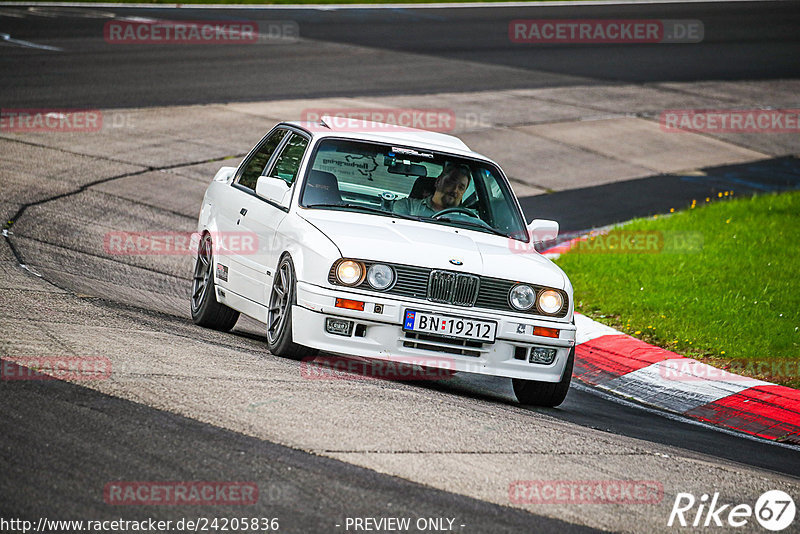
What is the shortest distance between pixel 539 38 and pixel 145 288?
23319 mm

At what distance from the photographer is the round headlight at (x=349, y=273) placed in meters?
7.03

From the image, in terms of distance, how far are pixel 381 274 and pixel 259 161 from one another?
2321 mm

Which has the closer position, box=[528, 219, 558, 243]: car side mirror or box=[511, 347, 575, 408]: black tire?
box=[511, 347, 575, 408]: black tire

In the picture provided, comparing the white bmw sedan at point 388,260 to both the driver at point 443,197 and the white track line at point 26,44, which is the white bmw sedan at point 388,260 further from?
the white track line at point 26,44

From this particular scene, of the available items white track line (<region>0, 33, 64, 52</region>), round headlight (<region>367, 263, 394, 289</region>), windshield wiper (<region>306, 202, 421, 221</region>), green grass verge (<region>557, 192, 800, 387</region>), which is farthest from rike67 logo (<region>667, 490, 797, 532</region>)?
white track line (<region>0, 33, 64, 52</region>)

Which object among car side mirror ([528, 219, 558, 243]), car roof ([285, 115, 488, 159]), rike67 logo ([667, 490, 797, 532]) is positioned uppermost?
car roof ([285, 115, 488, 159])

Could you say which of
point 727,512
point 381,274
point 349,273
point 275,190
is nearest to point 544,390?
point 381,274

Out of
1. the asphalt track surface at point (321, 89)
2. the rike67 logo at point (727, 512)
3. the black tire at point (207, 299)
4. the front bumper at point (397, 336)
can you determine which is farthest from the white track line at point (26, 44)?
the rike67 logo at point (727, 512)

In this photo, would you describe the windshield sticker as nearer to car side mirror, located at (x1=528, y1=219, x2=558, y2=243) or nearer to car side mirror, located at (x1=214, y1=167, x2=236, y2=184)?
car side mirror, located at (x1=528, y1=219, x2=558, y2=243)

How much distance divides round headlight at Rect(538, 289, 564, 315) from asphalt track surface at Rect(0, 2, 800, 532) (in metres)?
0.71

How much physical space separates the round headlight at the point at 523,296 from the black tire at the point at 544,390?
47 centimetres

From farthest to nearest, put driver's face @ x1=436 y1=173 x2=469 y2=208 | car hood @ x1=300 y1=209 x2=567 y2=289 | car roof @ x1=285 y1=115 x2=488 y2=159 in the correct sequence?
car roof @ x1=285 y1=115 x2=488 y2=159 < driver's face @ x1=436 y1=173 x2=469 y2=208 < car hood @ x1=300 y1=209 x2=567 y2=289

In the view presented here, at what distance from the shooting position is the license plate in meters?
6.98

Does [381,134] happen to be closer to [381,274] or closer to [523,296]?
[381,274]
